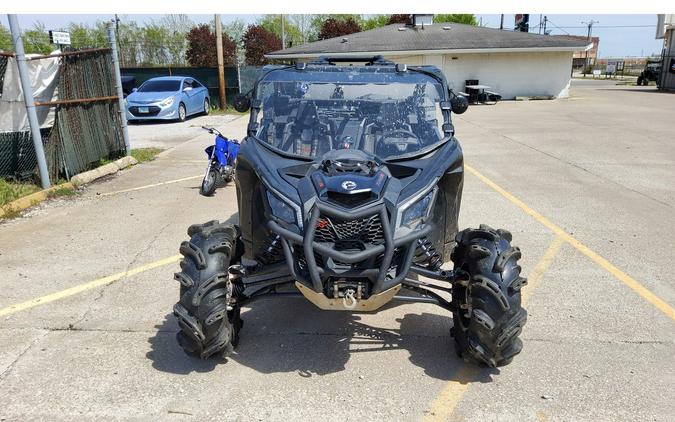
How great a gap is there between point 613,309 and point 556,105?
23339 millimetres

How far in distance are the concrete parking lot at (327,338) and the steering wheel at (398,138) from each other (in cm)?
145

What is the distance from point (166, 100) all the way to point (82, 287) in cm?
1448

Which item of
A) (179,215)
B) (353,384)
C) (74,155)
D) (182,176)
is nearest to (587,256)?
(353,384)

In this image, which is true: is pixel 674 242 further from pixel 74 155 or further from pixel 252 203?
pixel 74 155

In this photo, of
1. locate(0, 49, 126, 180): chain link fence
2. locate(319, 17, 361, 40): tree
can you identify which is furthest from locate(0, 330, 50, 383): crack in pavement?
locate(319, 17, 361, 40): tree

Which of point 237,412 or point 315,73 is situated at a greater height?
point 315,73

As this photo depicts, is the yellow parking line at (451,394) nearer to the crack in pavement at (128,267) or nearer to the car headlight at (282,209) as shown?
the car headlight at (282,209)

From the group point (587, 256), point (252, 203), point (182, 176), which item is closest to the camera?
point (252, 203)

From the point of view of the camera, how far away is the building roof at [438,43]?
28891 millimetres

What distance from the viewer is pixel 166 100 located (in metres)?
18.4

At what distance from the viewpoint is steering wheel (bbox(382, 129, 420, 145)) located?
416cm

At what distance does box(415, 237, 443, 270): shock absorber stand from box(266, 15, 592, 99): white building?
87.9 feet

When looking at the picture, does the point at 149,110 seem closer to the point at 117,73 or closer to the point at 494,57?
the point at 117,73

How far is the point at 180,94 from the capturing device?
19156 mm
